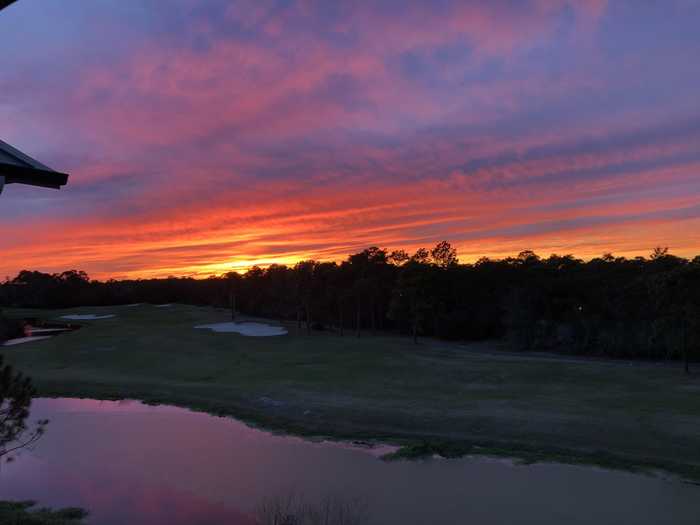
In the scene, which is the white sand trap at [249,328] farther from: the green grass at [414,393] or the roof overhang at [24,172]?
the roof overhang at [24,172]

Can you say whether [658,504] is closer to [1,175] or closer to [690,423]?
[690,423]

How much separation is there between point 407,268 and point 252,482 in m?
43.6

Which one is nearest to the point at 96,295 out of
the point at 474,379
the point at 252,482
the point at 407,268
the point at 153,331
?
the point at 153,331

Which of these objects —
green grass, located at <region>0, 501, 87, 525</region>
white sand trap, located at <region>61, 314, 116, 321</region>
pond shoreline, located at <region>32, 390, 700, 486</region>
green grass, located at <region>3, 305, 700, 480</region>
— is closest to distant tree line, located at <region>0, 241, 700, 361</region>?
green grass, located at <region>3, 305, 700, 480</region>

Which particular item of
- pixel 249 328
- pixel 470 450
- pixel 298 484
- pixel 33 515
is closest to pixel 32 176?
pixel 33 515

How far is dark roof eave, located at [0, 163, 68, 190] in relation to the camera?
3514 millimetres

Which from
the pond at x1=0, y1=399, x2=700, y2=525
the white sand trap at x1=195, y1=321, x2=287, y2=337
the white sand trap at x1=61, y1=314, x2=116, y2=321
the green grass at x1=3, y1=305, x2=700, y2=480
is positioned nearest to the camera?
the pond at x1=0, y1=399, x2=700, y2=525

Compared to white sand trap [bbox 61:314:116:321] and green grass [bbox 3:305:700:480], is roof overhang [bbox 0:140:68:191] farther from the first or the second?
white sand trap [bbox 61:314:116:321]

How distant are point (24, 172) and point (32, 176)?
0.07m

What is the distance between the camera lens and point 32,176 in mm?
3688

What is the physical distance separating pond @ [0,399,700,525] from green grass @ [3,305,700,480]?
4.80 ft

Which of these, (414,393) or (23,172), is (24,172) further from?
(414,393)

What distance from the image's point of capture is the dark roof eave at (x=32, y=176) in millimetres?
3514

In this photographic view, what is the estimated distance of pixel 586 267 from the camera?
203 ft
